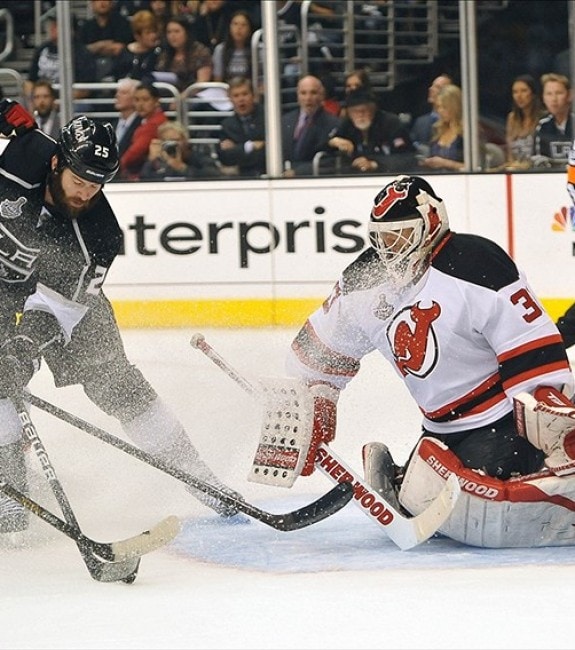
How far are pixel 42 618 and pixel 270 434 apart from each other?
32.4 inches

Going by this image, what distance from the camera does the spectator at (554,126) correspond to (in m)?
7.39

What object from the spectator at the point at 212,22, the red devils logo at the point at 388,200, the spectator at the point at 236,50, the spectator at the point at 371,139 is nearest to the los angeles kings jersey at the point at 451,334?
the red devils logo at the point at 388,200

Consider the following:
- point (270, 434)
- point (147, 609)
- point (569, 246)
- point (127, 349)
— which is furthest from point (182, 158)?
point (147, 609)

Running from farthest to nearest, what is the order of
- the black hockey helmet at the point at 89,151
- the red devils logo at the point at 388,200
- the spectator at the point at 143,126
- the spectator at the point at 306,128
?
the spectator at the point at 143,126 < the spectator at the point at 306,128 < the black hockey helmet at the point at 89,151 < the red devils logo at the point at 388,200

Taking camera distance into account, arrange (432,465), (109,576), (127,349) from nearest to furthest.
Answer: (109,576) → (432,465) → (127,349)

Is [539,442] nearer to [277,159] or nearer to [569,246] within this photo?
[569,246]

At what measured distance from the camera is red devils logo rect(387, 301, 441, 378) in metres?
3.73

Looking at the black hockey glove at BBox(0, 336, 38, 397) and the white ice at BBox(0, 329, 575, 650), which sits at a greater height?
the black hockey glove at BBox(0, 336, 38, 397)

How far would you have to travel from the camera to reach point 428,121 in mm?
7707

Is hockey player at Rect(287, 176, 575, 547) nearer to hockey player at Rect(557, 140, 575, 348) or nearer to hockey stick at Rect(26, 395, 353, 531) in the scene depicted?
hockey stick at Rect(26, 395, 353, 531)

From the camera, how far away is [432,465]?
148 inches

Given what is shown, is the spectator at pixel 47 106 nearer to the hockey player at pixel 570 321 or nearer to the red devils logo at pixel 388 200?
the hockey player at pixel 570 321

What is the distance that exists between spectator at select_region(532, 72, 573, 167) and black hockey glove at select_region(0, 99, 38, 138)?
11.9 ft

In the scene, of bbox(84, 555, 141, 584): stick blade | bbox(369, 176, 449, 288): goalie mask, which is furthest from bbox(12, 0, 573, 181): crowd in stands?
bbox(84, 555, 141, 584): stick blade
